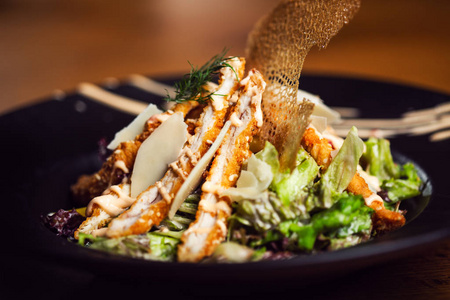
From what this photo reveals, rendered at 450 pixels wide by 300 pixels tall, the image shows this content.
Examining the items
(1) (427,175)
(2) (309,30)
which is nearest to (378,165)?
(1) (427,175)

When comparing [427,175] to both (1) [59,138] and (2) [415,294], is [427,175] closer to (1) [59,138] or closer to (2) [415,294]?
(2) [415,294]

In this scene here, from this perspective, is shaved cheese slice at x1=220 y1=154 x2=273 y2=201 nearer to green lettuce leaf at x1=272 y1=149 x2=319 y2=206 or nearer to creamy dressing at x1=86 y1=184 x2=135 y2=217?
green lettuce leaf at x1=272 y1=149 x2=319 y2=206

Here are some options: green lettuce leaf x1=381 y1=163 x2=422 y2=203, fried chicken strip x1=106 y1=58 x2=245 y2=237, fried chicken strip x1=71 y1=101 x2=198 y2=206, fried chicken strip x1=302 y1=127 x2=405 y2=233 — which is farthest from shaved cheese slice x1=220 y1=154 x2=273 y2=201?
green lettuce leaf x1=381 y1=163 x2=422 y2=203

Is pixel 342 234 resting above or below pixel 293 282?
above

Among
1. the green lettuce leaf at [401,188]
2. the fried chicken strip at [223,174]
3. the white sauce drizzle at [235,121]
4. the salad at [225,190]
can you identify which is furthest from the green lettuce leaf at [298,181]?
the green lettuce leaf at [401,188]

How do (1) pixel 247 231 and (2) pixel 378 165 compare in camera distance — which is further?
(2) pixel 378 165

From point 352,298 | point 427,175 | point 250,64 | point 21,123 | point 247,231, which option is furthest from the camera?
point 21,123

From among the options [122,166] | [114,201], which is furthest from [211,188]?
[122,166]

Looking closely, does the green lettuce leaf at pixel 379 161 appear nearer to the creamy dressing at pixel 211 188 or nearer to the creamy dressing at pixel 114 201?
the creamy dressing at pixel 211 188

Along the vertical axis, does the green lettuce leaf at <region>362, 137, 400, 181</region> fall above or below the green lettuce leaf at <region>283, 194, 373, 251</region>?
above
